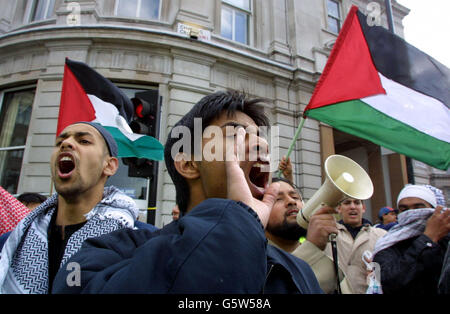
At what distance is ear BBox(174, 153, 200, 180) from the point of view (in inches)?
49.5

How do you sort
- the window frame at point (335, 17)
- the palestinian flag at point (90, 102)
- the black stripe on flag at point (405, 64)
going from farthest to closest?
the window frame at point (335, 17) < the palestinian flag at point (90, 102) < the black stripe on flag at point (405, 64)

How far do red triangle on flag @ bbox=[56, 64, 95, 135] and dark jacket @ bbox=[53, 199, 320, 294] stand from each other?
160 inches

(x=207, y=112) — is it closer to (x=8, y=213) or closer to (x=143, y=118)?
(x=8, y=213)

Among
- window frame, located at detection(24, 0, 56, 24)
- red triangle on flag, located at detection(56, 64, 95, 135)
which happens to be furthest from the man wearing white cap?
window frame, located at detection(24, 0, 56, 24)

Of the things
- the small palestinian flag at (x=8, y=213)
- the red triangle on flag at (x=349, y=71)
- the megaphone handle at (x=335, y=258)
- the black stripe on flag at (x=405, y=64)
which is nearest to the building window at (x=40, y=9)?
the small palestinian flag at (x=8, y=213)

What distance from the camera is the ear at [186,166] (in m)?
1.26

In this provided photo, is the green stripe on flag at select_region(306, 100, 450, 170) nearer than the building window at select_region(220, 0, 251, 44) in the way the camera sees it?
Yes

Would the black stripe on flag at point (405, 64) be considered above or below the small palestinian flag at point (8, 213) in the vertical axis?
above

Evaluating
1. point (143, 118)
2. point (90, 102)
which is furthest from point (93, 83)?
point (143, 118)

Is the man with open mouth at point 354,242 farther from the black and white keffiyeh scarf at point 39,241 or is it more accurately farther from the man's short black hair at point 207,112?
the black and white keffiyeh scarf at point 39,241

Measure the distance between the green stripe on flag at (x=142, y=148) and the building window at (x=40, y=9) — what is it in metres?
7.65

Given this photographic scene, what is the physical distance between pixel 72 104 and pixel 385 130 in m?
4.87

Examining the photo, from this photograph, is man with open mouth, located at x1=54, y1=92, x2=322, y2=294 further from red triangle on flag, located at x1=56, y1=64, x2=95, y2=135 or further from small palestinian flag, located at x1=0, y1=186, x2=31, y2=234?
red triangle on flag, located at x1=56, y1=64, x2=95, y2=135

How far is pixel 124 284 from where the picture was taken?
2.46 feet
